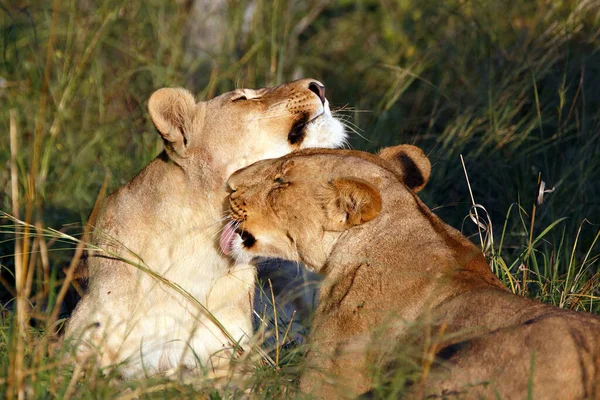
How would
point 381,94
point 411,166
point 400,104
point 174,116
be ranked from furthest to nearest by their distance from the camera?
point 381,94
point 400,104
point 174,116
point 411,166

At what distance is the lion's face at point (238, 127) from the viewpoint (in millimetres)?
3832

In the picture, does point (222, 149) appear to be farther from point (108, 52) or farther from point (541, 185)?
point (108, 52)

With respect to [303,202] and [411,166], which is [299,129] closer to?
[411,166]

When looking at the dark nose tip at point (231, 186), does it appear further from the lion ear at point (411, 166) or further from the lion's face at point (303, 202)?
the lion ear at point (411, 166)

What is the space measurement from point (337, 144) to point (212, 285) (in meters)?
0.77

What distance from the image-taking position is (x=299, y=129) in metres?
3.94

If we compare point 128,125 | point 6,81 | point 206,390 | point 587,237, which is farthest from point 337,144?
point 6,81

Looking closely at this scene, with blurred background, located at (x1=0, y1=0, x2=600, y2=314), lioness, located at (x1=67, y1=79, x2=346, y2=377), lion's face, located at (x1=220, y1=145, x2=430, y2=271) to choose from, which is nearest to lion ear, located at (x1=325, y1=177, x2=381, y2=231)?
lion's face, located at (x1=220, y1=145, x2=430, y2=271)

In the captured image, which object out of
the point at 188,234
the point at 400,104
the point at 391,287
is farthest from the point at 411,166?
the point at 400,104

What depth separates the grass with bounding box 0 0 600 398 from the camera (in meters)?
4.77

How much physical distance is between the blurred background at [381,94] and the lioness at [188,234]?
0.68 metres

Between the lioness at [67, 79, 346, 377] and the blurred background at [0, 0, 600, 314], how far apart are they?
68cm

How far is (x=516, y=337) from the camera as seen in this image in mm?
2773

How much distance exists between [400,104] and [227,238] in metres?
3.21
